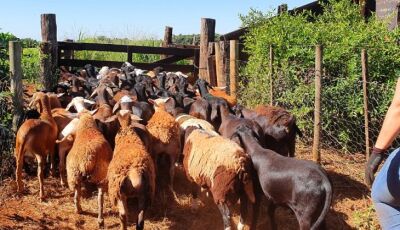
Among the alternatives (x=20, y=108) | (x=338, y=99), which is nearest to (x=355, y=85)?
(x=338, y=99)

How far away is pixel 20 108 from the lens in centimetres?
734

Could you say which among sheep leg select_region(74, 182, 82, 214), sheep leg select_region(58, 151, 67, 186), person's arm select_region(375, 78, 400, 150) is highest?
person's arm select_region(375, 78, 400, 150)

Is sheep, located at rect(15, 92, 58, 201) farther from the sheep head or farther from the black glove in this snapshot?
the black glove

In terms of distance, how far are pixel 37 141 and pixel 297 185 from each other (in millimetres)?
3800

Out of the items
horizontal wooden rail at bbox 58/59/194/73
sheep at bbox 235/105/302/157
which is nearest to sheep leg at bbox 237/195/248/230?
sheep at bbox 235/105/302/157

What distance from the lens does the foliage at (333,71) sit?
27.1 ft

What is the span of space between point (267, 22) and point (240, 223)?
6.97m

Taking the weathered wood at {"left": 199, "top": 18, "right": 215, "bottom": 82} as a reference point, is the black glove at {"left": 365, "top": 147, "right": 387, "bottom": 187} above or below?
below

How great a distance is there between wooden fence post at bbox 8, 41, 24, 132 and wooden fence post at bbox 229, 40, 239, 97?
5.01 metres

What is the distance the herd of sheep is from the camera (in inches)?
188

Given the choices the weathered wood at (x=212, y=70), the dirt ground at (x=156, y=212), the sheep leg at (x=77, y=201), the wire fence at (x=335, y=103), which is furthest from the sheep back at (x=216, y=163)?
the weathered wood at (x=212, y=70)

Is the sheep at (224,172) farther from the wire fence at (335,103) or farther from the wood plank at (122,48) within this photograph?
the wood plank at (122,48)

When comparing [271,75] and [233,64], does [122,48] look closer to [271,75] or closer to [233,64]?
[233,64]

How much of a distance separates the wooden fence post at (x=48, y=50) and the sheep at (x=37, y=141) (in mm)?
4965
